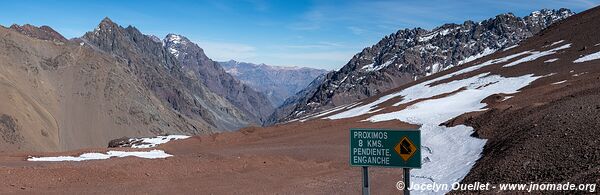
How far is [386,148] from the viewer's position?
10719 millimetres

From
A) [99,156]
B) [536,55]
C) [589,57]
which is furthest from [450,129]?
[536,55]

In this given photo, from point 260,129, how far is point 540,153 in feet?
101

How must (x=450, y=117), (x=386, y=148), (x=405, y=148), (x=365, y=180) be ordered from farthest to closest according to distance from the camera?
(x=450, y=117)
(x=365, y=180)
(x=386, y=148)
(x=405, y=148)

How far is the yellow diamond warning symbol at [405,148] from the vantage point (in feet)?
34.3

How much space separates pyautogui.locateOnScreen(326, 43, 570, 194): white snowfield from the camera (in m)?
23.7

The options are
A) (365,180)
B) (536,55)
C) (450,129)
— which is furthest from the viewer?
(536,55)

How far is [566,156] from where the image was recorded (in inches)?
679

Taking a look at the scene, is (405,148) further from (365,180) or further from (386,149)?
(365,180)

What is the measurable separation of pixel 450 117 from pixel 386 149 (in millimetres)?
30729

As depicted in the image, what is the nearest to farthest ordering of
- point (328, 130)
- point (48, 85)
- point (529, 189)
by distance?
1. point (529, 189)
2. point (328, 130)
3. point (48, 85)

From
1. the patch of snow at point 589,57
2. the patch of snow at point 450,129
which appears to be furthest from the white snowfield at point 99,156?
the patch of snow at point 589,57

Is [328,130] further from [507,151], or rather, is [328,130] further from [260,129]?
[507,151]

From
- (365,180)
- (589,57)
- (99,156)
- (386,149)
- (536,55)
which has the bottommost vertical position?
(99,156)

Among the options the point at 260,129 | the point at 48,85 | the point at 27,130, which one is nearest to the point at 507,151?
the point at 260,129
